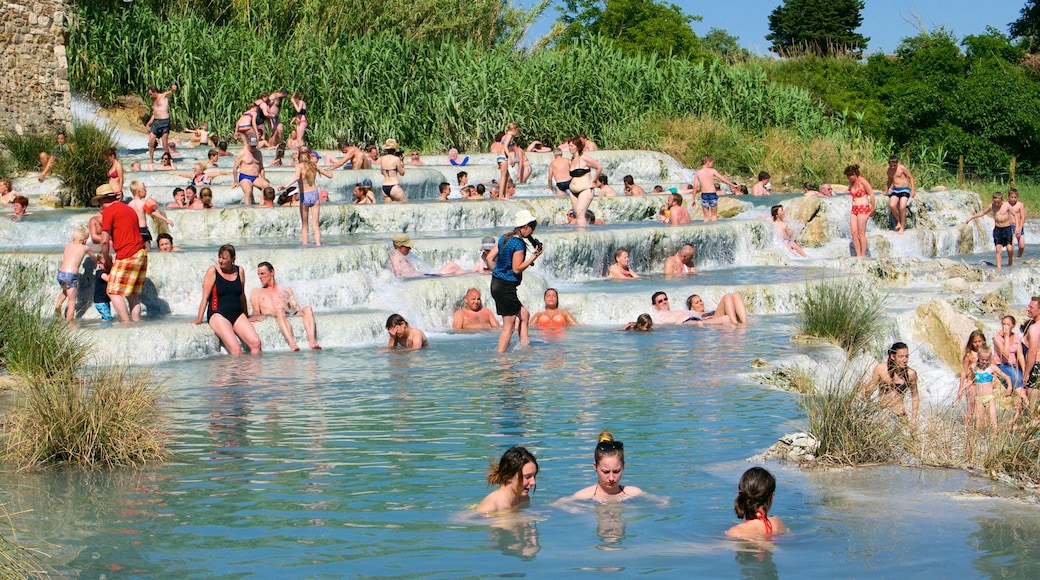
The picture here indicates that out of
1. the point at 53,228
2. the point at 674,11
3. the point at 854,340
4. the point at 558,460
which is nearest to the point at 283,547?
the point at 558,460

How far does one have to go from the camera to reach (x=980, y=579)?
5.98 m

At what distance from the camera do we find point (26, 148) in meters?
22.1

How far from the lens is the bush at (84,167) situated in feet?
66.2

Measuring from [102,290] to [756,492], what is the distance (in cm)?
973

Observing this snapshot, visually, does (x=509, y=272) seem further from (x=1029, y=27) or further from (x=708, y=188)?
(x=1029, y=27)

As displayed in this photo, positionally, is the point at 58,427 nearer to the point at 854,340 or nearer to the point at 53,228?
the point at 854,340

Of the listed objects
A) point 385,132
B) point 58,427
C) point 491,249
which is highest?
point 385,132

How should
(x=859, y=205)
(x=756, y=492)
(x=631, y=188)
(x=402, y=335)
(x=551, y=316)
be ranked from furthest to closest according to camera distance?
(x=631, y=188) < (x=859, y=205) < (x=551, y=316) < (x=402, y=335) < (x=756, y=492)

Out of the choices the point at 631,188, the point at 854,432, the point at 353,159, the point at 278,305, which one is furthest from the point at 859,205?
the point at 854,432

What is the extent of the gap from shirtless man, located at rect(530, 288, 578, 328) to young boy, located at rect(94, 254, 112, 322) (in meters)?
4.70

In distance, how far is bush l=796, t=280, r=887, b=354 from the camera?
45.2ft

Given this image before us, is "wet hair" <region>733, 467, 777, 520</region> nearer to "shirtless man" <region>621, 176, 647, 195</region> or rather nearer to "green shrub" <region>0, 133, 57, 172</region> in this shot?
"green shrub" <region>0, 133, 57, 172</region>

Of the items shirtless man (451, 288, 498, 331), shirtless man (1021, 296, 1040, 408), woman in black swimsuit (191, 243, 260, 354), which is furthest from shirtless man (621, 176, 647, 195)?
shirtless man (1021, 296, 1040, 408)

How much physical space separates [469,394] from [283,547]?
4.36 m
